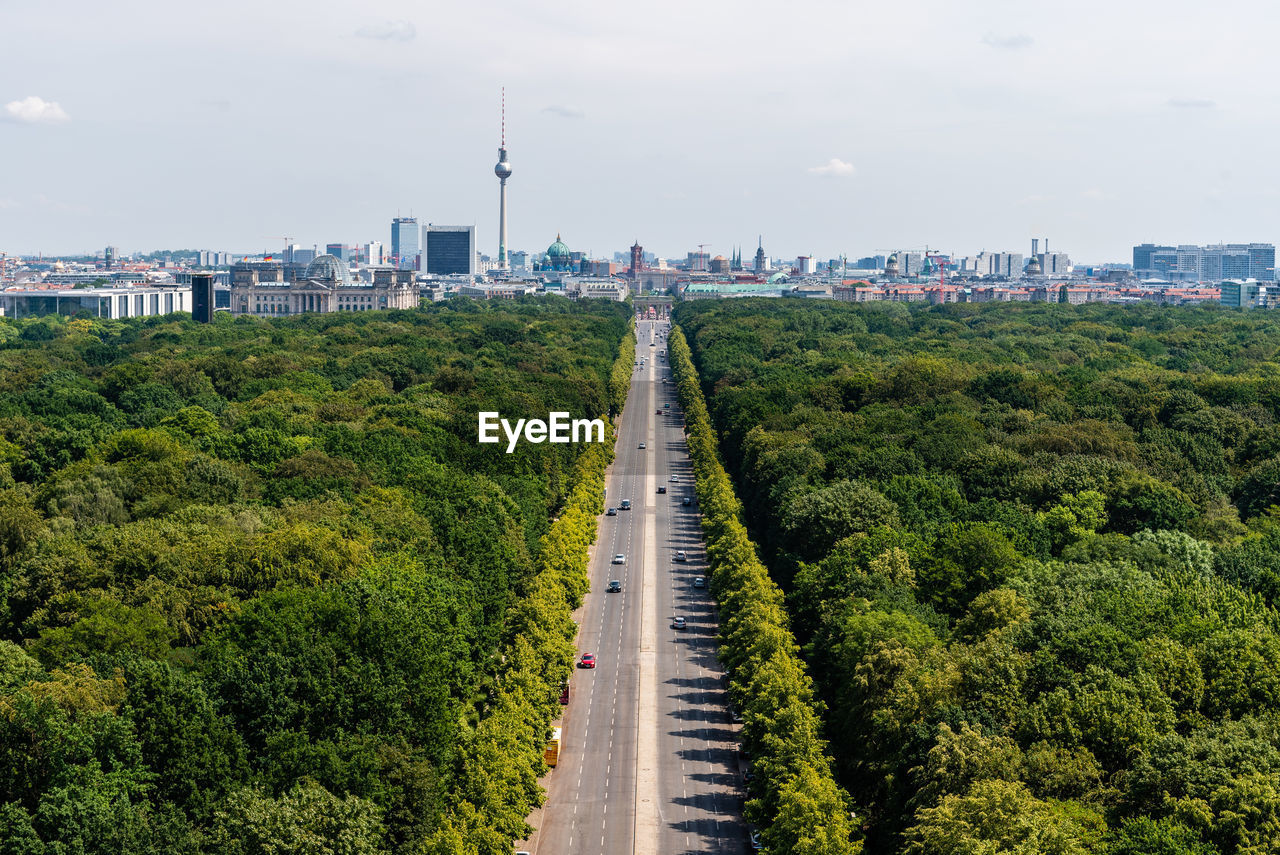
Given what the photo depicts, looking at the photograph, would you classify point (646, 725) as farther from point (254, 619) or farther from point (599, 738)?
point (254, 619)

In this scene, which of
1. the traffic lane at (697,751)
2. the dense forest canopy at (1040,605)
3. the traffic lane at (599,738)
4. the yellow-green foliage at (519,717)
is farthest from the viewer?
the traffic lane at (697,751)

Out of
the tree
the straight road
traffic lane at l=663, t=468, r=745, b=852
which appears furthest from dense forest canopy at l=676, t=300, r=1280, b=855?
the tree

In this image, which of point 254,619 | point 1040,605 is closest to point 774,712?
point 1040,605

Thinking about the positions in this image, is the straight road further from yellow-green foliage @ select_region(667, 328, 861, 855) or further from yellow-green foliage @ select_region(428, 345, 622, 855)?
yellow-green foliage @ select_region(667, 328, 861, 855)

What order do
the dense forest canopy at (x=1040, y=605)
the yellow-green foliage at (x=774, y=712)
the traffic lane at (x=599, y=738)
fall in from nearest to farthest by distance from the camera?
the dense forest canopy at (x=1040, y=605) → the yellow-green foliage at (x=774, y=712) → the traffic lane at (x=599, y=738)

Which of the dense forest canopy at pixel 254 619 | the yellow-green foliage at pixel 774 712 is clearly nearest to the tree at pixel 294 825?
the dense forest canopy at pixel 254 619

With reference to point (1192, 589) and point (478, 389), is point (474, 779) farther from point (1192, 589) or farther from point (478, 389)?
point (478, 389)

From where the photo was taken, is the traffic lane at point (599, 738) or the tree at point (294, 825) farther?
the traffic lane at point (599, 738)

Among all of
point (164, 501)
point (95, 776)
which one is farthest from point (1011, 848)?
point (164, 501)

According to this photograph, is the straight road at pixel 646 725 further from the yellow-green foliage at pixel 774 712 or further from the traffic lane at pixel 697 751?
the yellow-green foliage at pixel 774 712
